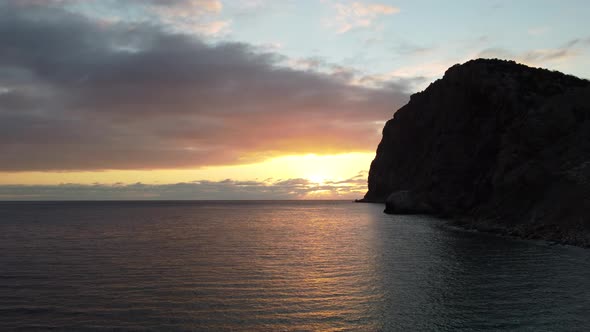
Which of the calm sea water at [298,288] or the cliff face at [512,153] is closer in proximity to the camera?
the calm sea water at [298,288]

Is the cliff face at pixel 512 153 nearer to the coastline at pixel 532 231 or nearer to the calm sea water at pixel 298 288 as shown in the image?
the coastline at pixel 532 231

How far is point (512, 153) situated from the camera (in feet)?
240

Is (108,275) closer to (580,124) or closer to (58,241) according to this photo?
(58,241)

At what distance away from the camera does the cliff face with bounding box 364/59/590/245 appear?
57516 mm

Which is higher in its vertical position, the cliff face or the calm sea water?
the cliff face

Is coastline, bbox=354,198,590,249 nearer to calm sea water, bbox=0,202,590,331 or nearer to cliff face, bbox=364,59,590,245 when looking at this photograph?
cliff face, bbox=364,59,590,245

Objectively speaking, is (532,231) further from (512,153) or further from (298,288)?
(298,288)

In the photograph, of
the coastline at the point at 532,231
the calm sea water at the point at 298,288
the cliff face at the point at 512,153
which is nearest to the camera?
the calm sea water at the point at 298,288

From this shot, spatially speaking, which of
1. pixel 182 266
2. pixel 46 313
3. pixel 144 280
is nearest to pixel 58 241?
pixel 182 266

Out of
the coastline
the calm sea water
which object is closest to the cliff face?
the coastline

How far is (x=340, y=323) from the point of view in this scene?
19953 millimetres

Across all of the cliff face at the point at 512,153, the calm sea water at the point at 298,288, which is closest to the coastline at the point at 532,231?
the cliff face at the point at 512,153

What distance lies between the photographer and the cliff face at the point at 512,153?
57.5 metres

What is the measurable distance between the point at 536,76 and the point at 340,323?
9287 cm
